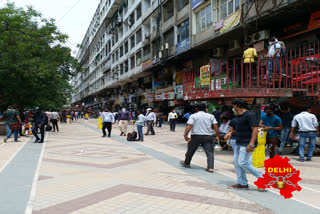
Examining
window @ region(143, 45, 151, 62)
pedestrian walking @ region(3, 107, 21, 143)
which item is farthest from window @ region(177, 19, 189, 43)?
pedestrian walking @ region(3, 107, 21, 143)

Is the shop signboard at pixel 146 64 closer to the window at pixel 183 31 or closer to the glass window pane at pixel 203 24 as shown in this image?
the window at pixel 183 31

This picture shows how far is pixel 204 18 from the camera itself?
20.3 meters

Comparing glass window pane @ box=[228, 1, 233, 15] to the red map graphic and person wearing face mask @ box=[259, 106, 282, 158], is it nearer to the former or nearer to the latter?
person wearing face mask @ box=[259, 106, 282, 158]

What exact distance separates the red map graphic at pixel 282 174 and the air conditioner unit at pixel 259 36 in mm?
12290

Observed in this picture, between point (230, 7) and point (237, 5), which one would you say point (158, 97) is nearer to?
point (230, 7)

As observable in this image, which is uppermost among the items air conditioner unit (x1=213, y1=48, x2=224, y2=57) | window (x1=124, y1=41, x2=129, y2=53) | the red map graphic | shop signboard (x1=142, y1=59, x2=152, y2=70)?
window (x1=124, y1=41, x2=129, y2=53)

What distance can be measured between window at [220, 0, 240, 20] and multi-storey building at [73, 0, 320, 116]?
54 millimetres

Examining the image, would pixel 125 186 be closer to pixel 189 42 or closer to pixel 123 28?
pixel 189 42

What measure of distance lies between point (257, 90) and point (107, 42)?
46.2 meters

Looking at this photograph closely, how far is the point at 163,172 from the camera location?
6.70 m

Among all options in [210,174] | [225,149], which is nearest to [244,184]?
[210,174]

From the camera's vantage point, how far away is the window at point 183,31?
22.8 metres

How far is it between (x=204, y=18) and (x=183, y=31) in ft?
10.9

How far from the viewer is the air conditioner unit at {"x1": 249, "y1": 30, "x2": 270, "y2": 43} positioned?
592 inches
